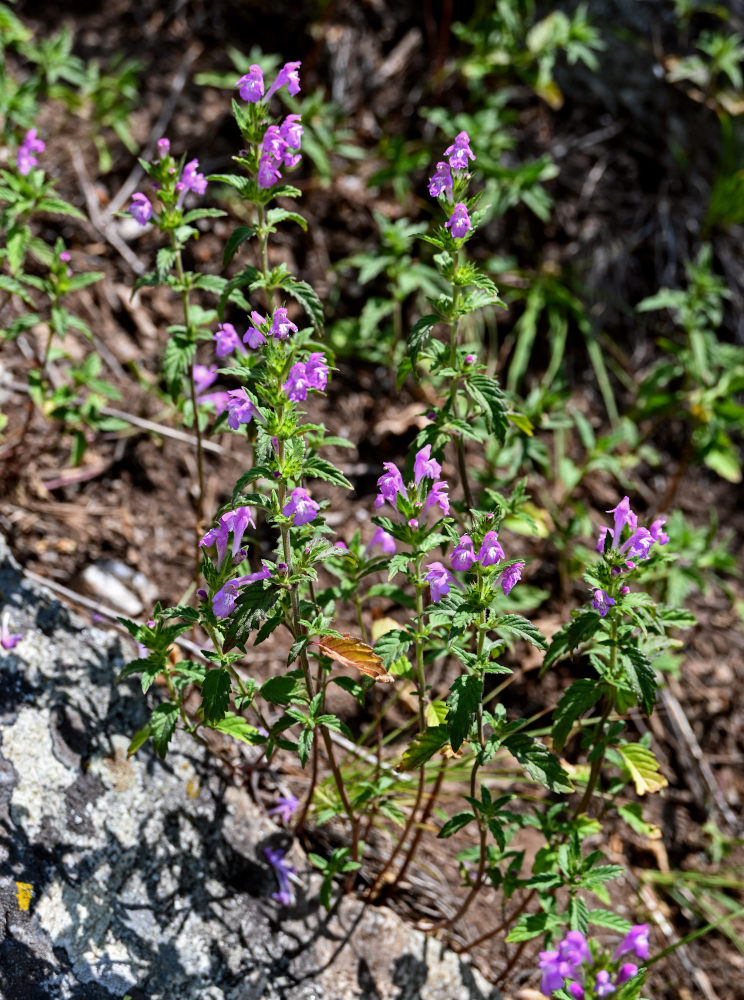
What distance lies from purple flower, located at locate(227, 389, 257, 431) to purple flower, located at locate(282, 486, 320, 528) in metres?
0.19

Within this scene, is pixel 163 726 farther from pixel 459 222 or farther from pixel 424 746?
pixel 459 222

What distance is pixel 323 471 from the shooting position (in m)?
2.15

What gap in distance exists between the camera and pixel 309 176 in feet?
15.1

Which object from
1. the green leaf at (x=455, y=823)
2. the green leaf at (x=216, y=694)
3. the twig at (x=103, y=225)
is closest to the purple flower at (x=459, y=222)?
the green leaf at (x=216, y=694)

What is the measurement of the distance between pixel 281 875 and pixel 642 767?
1.04 m

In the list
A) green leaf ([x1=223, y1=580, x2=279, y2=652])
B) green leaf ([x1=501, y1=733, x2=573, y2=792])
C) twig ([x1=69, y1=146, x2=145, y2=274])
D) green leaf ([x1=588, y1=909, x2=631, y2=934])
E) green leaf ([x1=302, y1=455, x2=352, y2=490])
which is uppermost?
green leaf ([x1=302, y1=455, x2=352, y2=490])

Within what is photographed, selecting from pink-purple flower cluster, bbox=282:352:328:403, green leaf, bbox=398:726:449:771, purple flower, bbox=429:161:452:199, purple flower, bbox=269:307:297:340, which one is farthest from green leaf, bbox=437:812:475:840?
purple flower, bbox=429:161:452:199

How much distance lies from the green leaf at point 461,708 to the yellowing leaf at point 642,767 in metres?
0.58

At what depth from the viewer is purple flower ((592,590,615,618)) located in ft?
7.02

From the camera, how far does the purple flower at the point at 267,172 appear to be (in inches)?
90.8

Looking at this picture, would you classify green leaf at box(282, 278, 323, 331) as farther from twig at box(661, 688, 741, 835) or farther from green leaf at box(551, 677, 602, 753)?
twig at box(661, 688, 741, 835)

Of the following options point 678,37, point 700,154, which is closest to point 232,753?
point 700,154

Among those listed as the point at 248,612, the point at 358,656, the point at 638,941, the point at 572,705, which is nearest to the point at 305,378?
the point at 248,612

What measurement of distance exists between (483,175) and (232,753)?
295 centimetres
